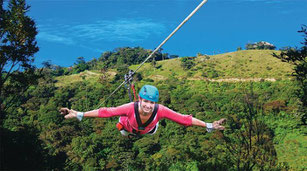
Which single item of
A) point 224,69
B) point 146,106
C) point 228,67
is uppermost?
point 228,67

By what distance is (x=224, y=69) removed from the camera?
103250 mm

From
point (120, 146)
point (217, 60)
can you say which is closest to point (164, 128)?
point (120, 146)

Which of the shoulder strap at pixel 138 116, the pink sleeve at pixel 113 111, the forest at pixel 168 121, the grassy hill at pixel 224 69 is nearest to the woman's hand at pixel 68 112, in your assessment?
the pink sleeve at pixel 113 111

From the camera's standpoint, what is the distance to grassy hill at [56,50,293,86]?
93.6 meters

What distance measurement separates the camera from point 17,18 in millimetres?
14211

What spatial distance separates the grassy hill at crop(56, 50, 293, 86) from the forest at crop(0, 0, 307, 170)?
0.42 meters

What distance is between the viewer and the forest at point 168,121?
48.7 feet

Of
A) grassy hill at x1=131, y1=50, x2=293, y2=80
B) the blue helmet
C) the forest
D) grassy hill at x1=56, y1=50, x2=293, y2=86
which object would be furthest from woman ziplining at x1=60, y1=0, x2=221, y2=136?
grassy hill at x1=131, y1=50, x2=293, y2=80

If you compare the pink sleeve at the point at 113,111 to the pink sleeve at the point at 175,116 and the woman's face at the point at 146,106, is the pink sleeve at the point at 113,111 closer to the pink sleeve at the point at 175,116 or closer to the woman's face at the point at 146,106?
the woman's face at the point at 146,106

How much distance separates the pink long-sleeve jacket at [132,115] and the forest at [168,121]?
666 centimetres

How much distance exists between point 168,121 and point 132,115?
56336mm

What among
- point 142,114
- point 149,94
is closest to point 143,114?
point 142,114

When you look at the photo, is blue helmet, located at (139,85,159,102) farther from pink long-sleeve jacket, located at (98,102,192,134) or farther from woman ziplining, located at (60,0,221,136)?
pink long-sleeve jacket, located at (98,102,192,134)

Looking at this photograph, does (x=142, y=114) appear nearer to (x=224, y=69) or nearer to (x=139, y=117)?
(x=139, y=117)
